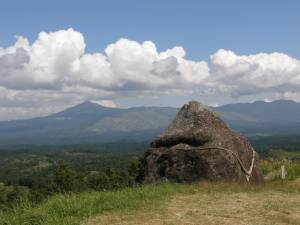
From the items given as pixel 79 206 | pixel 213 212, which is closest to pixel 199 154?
pixel 213 212

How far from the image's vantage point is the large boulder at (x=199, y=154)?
21178mm

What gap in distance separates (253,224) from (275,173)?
1479cm

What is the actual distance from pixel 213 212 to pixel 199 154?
8387 mm

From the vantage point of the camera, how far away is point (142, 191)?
16125 millimetres

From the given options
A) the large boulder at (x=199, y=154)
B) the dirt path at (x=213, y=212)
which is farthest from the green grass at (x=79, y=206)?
the large boulder at (x=199, y=154)

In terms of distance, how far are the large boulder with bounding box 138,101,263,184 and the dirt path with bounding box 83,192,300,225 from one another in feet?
16.8

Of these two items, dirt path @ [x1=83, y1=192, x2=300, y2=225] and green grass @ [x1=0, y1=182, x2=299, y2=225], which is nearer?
dirt path @ [x1=83, y1=192, x2=300, y2=225]

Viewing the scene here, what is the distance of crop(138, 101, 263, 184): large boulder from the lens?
21178mm

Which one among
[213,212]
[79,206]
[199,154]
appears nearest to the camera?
[213,212]

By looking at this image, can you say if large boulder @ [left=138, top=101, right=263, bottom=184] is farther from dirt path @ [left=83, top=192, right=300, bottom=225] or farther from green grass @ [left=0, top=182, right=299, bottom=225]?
dirt path @ [left=83, top=192, right=300, bottom=225]

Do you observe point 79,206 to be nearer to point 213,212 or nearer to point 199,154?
point 213,212

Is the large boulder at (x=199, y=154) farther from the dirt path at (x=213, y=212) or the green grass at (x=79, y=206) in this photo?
the dirt path at (x=213, y=212)

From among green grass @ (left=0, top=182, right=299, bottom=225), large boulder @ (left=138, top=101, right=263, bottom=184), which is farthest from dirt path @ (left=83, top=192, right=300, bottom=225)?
large boulder @ (left=138, top=101, right=263, bottom=184)

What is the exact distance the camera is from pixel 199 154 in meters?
21.5
